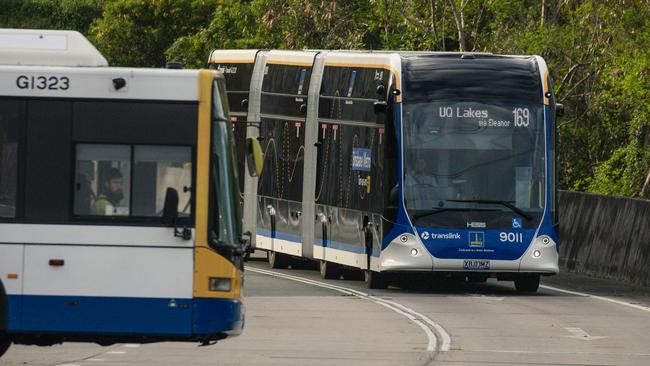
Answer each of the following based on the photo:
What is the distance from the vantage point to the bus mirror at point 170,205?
14.0 meters

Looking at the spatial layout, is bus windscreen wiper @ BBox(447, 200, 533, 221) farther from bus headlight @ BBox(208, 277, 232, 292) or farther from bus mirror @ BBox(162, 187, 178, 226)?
bus mirror @ BBox(162, 187, 178, 226)

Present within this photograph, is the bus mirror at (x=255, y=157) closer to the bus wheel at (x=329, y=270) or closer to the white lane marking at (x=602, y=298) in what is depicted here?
the white lane marking at (x=602, y=298)

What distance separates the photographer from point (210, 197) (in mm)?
14227

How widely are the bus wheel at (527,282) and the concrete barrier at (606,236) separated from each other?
9.16ft

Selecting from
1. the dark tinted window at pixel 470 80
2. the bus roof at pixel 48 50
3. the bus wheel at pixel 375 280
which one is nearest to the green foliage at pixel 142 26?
the bus wheel at pixel 375 280

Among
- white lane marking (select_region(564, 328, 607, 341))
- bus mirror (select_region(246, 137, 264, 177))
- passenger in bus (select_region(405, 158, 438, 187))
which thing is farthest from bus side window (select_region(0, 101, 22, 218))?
passenger in bus (select_region(405, 158, 438, 187))

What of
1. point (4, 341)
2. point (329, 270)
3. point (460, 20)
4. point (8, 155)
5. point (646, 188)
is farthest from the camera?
point (460, 20)

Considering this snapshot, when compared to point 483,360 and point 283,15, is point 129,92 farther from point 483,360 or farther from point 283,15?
point 283,15

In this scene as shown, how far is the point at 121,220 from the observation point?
14164 mm

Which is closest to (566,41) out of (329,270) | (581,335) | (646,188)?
(646,188)

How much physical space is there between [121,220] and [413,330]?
6.64 m

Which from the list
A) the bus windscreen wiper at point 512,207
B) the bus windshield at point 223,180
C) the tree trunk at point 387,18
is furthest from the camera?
the tree trunk at point 387,18

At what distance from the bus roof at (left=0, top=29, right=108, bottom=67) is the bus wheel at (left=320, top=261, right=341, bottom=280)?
14270 mm

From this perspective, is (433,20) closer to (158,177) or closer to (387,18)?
(387,18)
